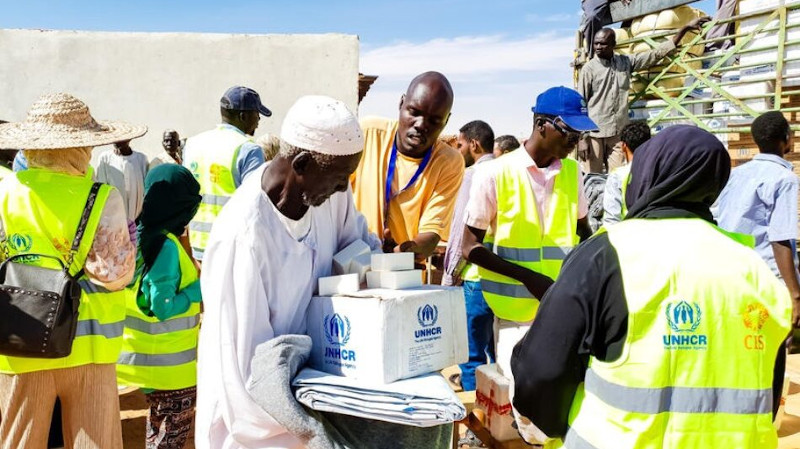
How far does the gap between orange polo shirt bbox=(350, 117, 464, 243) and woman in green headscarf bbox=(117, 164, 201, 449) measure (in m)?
0.95

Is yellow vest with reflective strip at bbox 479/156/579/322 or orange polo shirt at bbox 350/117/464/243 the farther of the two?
yellow vest with reflective strip at bbox 479/156/579/322

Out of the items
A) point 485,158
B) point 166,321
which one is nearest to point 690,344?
point 166,321

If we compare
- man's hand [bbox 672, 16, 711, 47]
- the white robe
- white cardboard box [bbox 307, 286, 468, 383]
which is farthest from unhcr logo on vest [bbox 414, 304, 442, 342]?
man's hand [bbox 672, 16, 711, 47]

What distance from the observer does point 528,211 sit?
Result: 3387 mm

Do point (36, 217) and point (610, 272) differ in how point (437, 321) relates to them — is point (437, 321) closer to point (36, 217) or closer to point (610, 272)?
point (610, 272)

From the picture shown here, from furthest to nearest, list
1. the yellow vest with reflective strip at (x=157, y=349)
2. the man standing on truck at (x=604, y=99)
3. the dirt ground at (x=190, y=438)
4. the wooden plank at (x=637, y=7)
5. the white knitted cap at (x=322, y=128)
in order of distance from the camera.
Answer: the wooden plank at (x=637, y=7)
the man standing on truck at (x=604, y=99)
the dirt ground at (x=190, y=438)
the yellow vest with reflective strip at (x=157, y=349)
the white knitted cap at (x=322, y=128)

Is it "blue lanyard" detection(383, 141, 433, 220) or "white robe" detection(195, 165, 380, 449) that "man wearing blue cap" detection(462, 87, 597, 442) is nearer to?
"blue lanyard" detection(383, 141, 433, 220)

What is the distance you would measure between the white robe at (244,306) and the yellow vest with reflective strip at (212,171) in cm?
293

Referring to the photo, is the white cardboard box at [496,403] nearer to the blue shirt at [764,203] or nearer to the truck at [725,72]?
the blue shirt at [764,203]

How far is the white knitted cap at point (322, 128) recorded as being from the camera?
1.83 m

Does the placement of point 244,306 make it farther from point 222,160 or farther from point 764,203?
point 764,203

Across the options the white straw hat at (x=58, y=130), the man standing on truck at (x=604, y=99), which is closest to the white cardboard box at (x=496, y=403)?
the white straw hat at (x=58, y=130)

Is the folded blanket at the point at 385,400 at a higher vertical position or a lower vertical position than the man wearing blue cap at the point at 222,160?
lower

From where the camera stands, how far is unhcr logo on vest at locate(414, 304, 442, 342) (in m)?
1.79
